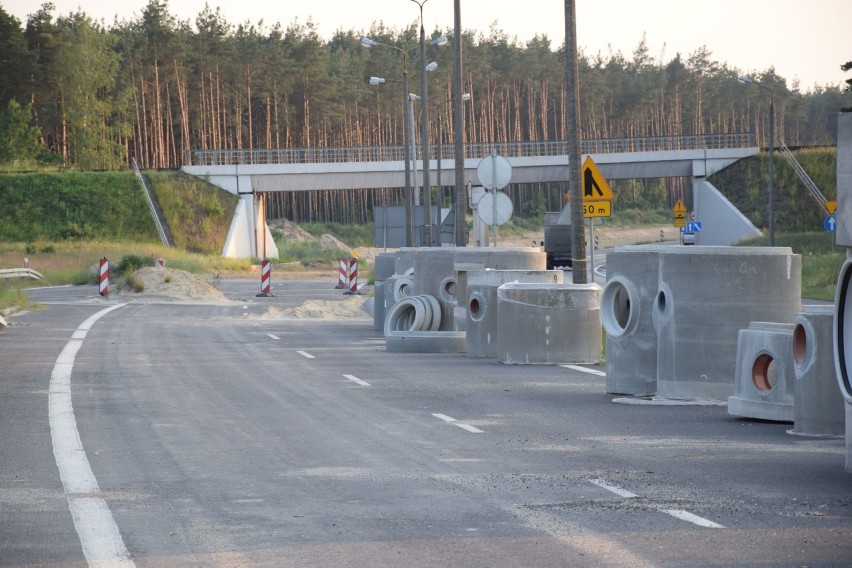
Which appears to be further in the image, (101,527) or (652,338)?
(652,338)

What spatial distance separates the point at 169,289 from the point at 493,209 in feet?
68.3

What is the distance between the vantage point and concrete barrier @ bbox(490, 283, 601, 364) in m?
19.5

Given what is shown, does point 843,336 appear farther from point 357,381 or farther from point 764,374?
point 357,381

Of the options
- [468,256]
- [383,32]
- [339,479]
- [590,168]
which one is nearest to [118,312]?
[468,256]

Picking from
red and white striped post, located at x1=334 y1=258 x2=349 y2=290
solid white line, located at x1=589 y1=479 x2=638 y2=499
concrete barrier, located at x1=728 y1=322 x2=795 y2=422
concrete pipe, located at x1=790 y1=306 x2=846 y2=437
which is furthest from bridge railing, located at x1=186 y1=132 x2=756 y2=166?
solid white line, located at x1=589 y1=479 x2=638 y2=499

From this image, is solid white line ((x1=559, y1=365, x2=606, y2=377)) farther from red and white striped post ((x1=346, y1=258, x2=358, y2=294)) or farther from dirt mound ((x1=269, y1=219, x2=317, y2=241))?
dirt mound ((x1=269, y1=219, x2=317, y2=241))

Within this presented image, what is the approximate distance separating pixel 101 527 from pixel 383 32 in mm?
174493

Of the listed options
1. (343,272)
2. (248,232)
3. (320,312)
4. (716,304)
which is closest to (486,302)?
(716,304)

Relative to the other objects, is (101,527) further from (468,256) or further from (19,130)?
(19,130)

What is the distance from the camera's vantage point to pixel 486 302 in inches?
837

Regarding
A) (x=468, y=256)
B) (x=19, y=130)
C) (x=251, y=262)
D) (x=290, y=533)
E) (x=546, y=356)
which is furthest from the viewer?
(x=19, y=130)

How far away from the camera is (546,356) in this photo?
19.8m

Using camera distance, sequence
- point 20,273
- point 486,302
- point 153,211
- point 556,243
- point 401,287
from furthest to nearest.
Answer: point 153,211
point 556,243
point 20,273
point 401,287
point 486,302

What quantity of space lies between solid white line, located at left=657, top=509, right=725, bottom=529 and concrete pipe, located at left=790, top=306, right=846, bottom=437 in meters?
3.51
